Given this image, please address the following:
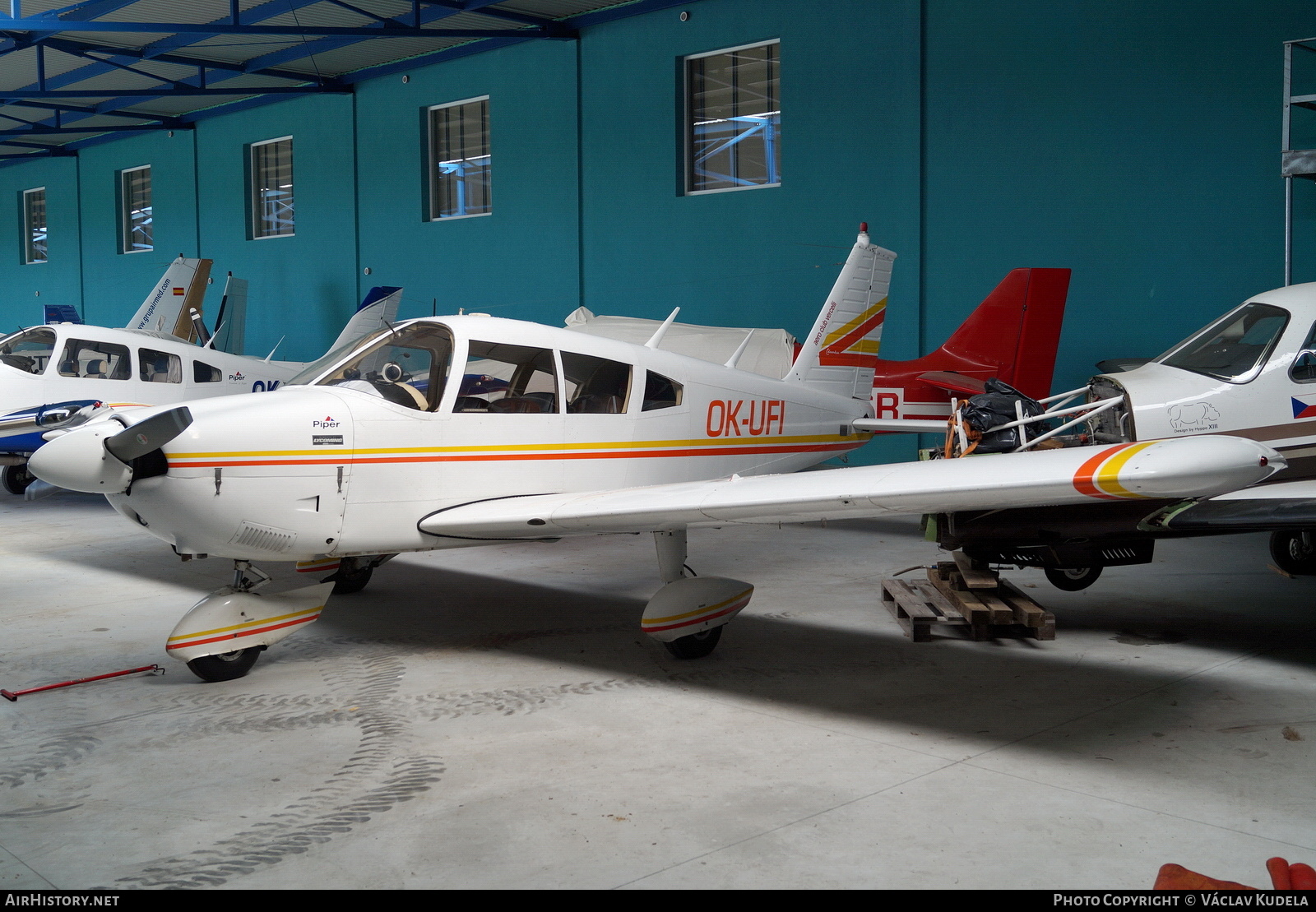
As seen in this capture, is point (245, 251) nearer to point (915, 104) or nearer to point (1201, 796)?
point (915, 104)

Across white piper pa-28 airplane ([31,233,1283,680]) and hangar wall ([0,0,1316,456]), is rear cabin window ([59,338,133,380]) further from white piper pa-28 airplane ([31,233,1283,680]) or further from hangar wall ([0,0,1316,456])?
white piper pa-28 airplane ([31,233,1283,680])

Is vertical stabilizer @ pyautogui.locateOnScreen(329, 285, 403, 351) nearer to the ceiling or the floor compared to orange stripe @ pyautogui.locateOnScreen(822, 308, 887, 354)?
nearer to the ceiling

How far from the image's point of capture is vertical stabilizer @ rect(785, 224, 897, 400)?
7012 mm

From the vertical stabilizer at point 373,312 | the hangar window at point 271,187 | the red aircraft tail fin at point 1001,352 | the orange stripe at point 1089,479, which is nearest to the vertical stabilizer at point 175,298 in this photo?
the hangar window at point 271,187

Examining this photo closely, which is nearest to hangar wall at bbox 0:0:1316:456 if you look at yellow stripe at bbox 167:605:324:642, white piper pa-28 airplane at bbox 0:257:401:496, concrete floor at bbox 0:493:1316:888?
white piper pa-28 airplane at bbox 0:257:401:496

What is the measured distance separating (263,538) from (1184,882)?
366 cm

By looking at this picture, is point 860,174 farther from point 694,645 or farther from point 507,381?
point 694,645

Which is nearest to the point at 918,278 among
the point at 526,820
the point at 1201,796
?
the point at 1201,796

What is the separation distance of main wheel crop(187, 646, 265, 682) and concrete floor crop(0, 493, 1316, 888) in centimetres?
9

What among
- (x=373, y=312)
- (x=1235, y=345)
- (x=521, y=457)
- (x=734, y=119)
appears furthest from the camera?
(x=373, y=312)

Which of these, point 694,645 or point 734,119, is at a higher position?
point 734,119

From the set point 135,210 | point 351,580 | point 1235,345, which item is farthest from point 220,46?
point 1235,345

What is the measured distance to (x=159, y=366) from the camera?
10.9 m

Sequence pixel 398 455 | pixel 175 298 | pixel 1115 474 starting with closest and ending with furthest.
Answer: pixel 1115 474 < pixel 398 455 < pixel 175 298
